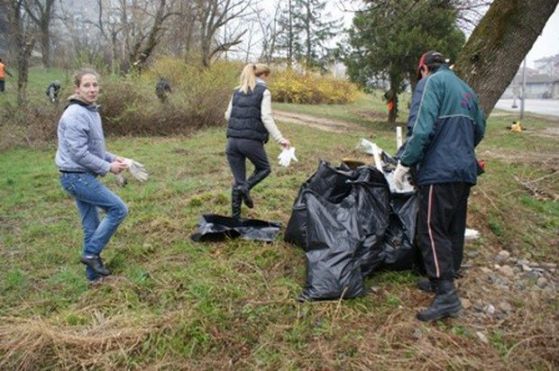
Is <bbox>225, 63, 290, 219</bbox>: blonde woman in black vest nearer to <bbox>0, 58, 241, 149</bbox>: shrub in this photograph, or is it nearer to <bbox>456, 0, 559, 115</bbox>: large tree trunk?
<bbox>456, 0, 559, 115</bbox>: large tree trunk

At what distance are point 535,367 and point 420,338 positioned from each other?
2.15 feet

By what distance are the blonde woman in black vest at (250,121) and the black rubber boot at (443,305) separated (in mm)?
2115

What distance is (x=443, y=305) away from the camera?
10.0 ft

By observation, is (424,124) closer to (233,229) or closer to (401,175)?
(401,175)

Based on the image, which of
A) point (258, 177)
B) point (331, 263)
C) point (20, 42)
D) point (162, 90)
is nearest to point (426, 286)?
point (331, 263)

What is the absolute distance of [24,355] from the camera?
2652 millimetres

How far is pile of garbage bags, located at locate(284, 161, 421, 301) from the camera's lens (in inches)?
127

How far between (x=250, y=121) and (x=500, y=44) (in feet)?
8.72

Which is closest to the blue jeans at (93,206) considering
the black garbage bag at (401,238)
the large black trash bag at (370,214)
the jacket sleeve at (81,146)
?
the jacket sleeve at (81,146)

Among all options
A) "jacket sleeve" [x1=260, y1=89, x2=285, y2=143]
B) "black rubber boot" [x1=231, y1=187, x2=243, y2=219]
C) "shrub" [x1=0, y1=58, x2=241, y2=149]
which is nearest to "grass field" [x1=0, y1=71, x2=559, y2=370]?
"black rubber boot" [x1=231, y1=187, x2=243, y2=219]

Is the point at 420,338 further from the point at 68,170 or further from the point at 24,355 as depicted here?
the point at 68,170

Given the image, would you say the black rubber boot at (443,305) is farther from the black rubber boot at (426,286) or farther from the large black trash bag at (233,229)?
the large black trash bag at (233,229)

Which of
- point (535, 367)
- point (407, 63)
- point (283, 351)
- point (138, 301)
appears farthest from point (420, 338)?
point (407, 63)

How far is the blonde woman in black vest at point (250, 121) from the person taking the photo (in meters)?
4.41
